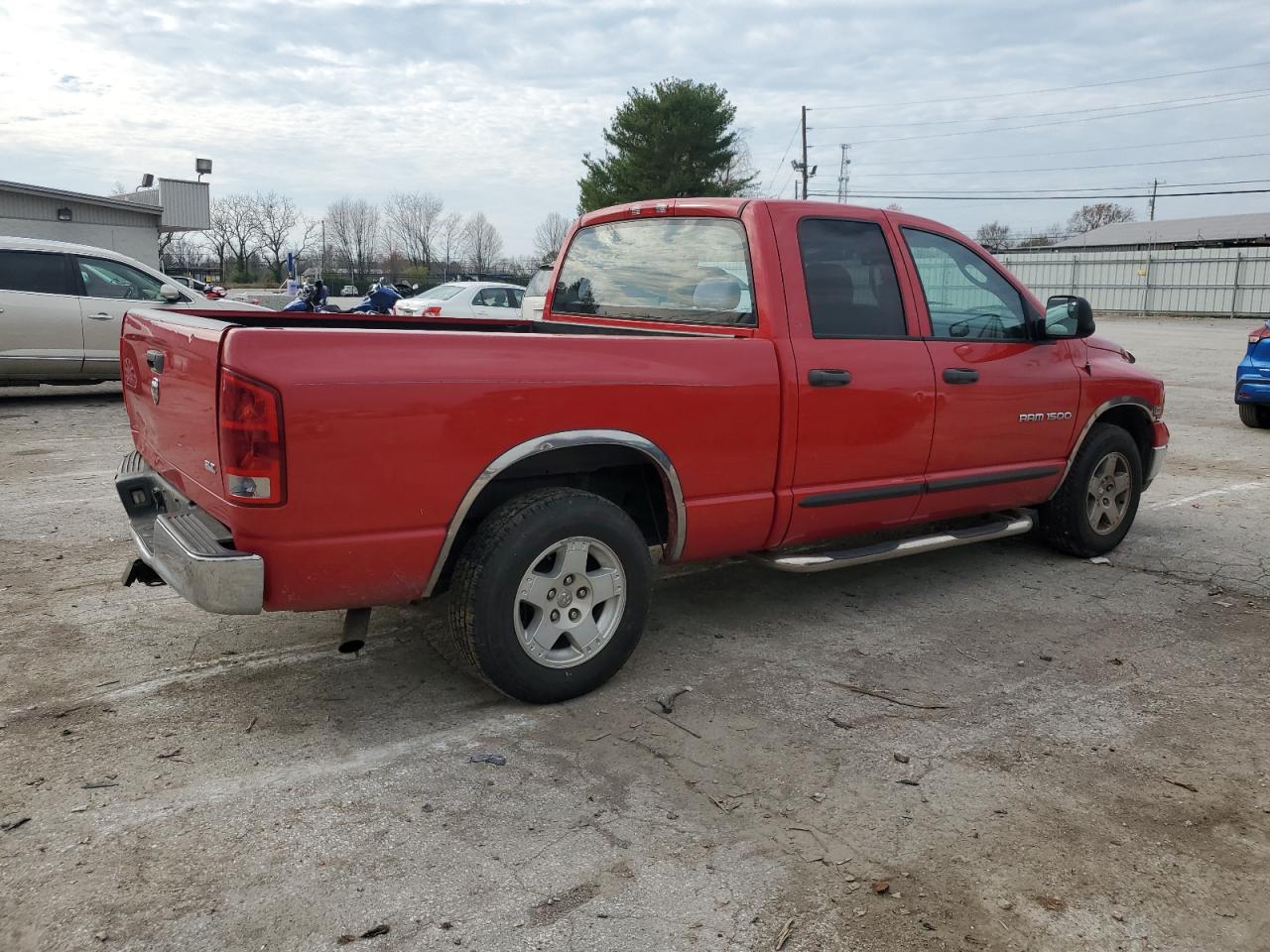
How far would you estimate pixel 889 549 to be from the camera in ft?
15.5

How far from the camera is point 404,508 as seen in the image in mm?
3332

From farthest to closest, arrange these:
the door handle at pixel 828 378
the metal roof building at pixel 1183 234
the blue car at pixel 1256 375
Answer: the metal roof building at pixel 1183 234
the blue car at pixel 1256 375
the door handle at pixel 828 378

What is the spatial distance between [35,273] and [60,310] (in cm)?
54

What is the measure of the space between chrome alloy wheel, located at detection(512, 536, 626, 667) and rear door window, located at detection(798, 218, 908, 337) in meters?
1.43

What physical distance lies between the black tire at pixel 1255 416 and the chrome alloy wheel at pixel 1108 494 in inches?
251

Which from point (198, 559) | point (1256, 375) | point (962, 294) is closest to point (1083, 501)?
point (962, 294)

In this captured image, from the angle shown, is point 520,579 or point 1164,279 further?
point 1164,279

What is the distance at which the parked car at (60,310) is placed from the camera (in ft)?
35.5

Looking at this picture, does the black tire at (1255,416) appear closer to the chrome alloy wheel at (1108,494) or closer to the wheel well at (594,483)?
the chrome alloy wheel at (1108,494)

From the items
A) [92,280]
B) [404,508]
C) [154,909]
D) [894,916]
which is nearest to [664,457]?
[404,508]

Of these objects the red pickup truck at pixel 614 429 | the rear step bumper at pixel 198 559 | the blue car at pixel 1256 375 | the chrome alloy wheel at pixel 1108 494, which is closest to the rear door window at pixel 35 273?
the red pickup truck at pixel 614 429

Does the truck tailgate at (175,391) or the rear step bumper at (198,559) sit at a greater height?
the truck tailgate at (175,391)

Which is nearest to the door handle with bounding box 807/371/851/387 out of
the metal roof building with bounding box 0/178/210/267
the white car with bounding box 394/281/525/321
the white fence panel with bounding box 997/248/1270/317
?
the white car with bounding box 394/281/525/321

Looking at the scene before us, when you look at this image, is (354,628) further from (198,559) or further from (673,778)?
(673,778)
